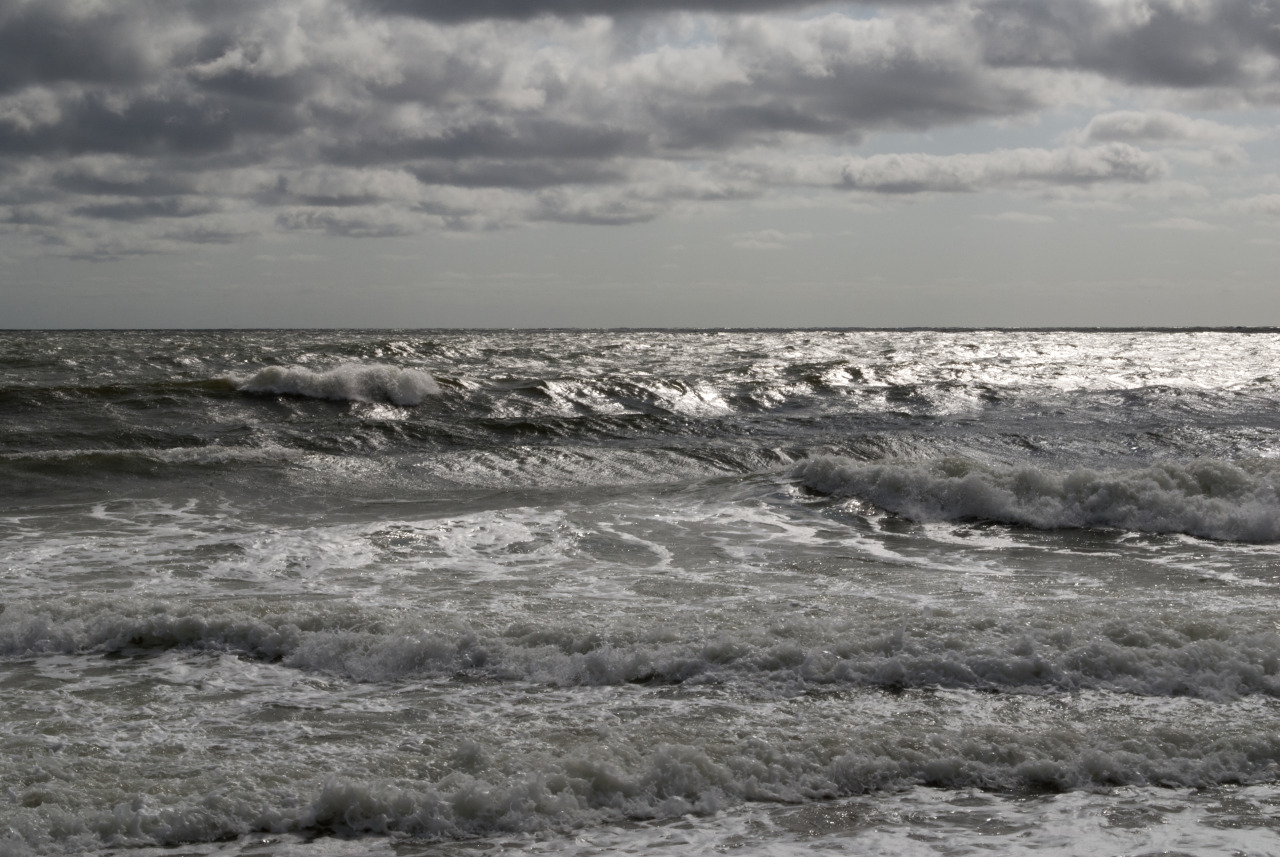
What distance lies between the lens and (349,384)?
23109 millimetres

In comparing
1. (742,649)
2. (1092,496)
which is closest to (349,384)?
(1092,496)

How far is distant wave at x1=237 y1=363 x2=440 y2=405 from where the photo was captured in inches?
898

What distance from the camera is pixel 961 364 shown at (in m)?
39.8

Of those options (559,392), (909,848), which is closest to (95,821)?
(909,848)

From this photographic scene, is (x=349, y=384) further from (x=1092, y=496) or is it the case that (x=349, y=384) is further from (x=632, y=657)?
(x=632, y=657)

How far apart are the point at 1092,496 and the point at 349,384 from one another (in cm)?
1624

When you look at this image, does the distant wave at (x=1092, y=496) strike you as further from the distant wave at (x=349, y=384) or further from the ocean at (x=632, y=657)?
the distant wave at (x=349, y=384)

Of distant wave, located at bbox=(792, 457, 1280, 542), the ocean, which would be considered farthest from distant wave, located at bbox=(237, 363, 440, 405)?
distant wave, located at bbox=(792, 457, 1280, 542)

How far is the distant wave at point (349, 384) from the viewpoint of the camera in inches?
898

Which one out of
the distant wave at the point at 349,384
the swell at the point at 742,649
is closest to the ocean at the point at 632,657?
the swell at the point at 742,649

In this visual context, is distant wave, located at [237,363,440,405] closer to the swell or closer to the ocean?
the ocean

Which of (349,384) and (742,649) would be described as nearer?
(742,649)

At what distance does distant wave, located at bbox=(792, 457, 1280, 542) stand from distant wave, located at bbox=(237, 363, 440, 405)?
1248 cm

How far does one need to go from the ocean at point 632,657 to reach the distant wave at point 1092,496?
4 cm
